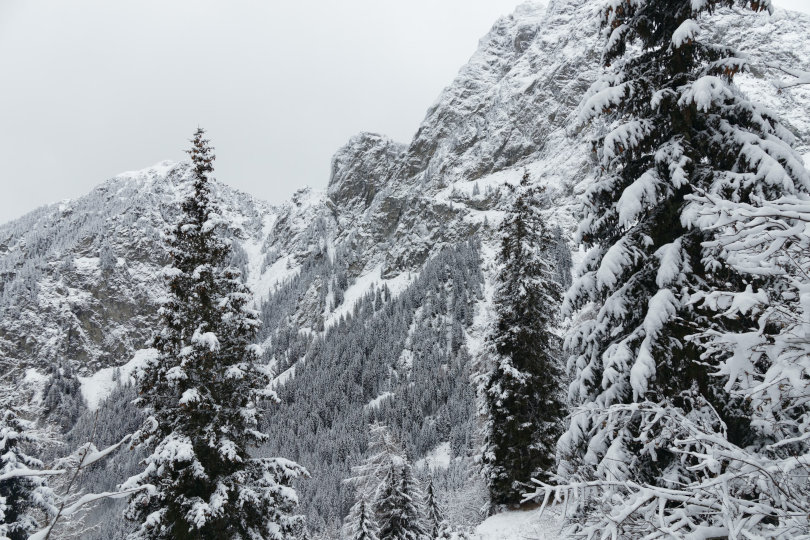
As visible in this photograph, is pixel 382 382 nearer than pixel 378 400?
No

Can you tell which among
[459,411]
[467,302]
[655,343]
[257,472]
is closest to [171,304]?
[257,472]

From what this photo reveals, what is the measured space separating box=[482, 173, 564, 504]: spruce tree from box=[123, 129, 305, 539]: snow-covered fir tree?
761cm

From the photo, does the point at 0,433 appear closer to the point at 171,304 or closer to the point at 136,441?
the point at 136,441

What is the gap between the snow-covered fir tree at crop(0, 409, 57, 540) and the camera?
1555cm

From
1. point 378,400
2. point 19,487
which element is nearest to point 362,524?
point 19,487

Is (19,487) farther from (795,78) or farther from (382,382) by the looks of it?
(382,382)

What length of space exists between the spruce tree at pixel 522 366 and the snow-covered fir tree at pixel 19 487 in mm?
14728

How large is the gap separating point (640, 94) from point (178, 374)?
10231mm

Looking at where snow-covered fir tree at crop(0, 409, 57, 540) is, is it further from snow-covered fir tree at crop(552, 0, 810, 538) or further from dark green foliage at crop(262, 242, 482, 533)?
dark green foliage at crop(262, 242, 482, 533)

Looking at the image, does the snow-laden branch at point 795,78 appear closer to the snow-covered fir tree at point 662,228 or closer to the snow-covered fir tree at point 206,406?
the snow-covered fir tree at point 662,228

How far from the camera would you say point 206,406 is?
1093cm

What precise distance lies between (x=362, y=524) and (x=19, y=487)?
12796mm

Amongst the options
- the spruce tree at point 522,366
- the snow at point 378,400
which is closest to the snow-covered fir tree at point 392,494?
the spruce tree at point 522,366

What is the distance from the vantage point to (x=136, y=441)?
10.6m
